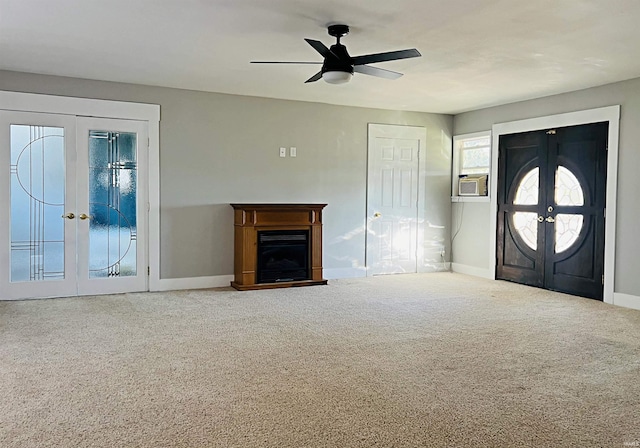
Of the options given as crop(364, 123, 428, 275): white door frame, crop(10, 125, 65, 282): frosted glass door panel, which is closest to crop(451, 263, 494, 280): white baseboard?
crop(364, 123, 428, 275): white door frame

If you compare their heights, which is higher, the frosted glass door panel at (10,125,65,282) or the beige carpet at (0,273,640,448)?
the frosted glass door panel at (10,125,65,282)

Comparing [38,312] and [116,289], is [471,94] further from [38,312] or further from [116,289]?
[38,312]

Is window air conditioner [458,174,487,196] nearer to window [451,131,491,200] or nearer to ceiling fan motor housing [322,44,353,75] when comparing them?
window [451,131,491,200]

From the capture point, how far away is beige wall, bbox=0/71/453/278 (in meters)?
6.32

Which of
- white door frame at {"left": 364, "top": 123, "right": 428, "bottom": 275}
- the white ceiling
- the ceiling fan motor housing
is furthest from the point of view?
white door frame at {"left": 364, "top": 123, "right": 428, "bottom": 275}

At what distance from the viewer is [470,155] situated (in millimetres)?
8016

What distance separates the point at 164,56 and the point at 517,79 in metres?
3.60

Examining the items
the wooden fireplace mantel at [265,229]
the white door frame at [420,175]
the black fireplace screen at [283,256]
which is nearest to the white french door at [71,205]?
the wooden fireplace mantel at [265,229]

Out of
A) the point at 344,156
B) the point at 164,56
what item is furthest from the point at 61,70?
the point at 344,156

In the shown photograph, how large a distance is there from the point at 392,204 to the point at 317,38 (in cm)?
382

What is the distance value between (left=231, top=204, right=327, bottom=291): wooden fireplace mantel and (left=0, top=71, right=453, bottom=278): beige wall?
0.29 m

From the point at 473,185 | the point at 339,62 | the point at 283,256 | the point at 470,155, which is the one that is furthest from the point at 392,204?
the point at 339,62

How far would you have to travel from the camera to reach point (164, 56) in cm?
488

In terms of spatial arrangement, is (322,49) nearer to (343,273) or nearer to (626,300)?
(343,273)
